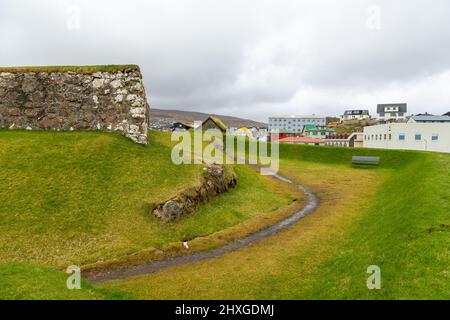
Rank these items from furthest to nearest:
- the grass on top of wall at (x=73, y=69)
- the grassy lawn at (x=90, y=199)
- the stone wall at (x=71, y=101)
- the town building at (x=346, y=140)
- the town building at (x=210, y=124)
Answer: the town building at (x=346, y=140) → the town building at (x=210, y=124) → the grass on top of wall at (x=73, y=69) → the stone wall at (x=71, y=101) → the grassy lawn at (x=90, y=199)

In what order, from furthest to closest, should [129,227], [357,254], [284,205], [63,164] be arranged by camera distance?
[284,205] < [63,164] < [129,227] < [357,254]

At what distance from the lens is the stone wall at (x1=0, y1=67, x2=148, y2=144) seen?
29.7m

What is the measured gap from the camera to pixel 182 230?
21016 millimetres

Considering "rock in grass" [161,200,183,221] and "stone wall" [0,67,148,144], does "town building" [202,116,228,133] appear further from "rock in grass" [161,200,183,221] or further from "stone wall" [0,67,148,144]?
"rock in grass" [161,200,183,221]

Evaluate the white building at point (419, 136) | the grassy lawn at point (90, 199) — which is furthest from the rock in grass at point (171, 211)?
the white building at point (419, 136)

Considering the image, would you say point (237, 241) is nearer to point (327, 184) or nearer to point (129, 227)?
point (129, 227)

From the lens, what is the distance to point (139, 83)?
29.6 m

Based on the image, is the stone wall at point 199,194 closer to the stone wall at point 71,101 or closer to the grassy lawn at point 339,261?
the grassy lawn at point 339,261

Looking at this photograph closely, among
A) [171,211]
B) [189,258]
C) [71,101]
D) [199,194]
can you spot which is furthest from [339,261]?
[71,101]

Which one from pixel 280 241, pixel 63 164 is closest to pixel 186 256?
pixel 280 241

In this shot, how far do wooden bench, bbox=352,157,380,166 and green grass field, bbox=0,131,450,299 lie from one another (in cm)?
1659

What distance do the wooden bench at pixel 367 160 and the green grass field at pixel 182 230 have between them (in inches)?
653

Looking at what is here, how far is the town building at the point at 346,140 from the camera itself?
13225 cm
